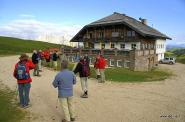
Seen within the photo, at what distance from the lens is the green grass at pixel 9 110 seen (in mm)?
8914

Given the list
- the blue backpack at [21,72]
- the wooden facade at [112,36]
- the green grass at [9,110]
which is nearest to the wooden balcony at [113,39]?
the wooden facade at [112,36]

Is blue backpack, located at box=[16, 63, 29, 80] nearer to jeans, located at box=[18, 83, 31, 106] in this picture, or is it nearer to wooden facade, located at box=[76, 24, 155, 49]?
jeans, located at box=[18, 83, 31, 106]

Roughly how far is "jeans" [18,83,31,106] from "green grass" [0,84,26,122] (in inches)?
15.0

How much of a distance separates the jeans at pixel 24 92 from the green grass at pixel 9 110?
1.25 ft

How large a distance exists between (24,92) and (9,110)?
0.93 m

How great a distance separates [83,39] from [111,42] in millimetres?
6325

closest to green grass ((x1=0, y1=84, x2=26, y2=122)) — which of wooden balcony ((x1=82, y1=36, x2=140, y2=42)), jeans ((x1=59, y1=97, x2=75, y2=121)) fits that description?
jeans ((x1=59, y1=97, x2=75, y2=121))

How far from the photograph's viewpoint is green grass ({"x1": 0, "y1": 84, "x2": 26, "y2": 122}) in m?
8.91

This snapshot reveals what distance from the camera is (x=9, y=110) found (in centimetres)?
984

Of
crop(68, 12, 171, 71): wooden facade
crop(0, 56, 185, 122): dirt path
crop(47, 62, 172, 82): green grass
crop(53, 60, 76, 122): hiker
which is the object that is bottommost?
crop(0, 56, 185, 122): dirt path

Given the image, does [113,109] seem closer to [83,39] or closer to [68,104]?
[68,104]

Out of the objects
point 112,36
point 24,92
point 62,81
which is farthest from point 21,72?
point 112,36

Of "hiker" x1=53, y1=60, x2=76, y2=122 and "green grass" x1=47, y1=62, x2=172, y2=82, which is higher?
"hiker" x1=53, y1=60, x2=76, y2=122

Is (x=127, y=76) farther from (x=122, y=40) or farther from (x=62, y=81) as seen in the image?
(x=122, y=40)
